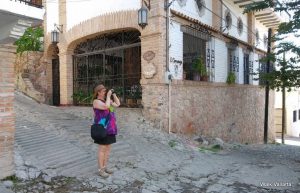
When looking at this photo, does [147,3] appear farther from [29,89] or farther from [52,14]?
[29,89]

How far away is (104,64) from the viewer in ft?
42.0

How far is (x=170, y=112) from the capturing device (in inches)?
396

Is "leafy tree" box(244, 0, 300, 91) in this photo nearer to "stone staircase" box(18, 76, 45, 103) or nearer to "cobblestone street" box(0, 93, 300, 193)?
"cobblestone street" box(0, 93, 300, 193)

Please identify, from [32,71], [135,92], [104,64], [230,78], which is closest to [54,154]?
[135,92]

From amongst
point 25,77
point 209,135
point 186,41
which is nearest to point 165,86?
point 186,41

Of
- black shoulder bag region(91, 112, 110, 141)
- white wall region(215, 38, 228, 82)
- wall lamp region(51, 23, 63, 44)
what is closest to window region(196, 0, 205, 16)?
white wall region(215, 38, 228, 82)

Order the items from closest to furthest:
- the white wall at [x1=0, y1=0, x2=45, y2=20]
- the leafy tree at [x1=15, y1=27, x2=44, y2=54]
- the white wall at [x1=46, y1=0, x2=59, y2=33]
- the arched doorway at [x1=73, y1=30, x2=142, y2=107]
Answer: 1. the white wall at [x1=0, y1=0, x2=45, y2=20]
2. the arched doorway at [x1=73, y1=30, x2=142, y2=107]
3. the white wall at [x1=46, y1=0, x2=59, y2=33]
4. the leafy tree at [x1=15, y1=27, x2=44, y2=54]

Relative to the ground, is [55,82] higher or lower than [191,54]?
lower

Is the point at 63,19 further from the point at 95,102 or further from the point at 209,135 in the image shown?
the point at 95,102

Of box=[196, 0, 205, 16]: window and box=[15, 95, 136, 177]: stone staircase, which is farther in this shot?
box=[196, 0, 205, 16]: window

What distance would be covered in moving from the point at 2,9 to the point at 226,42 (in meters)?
11.0

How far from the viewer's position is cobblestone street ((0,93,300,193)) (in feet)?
18.2

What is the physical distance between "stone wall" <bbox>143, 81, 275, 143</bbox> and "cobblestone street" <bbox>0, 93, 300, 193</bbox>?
72cm

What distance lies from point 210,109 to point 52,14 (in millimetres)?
7485
